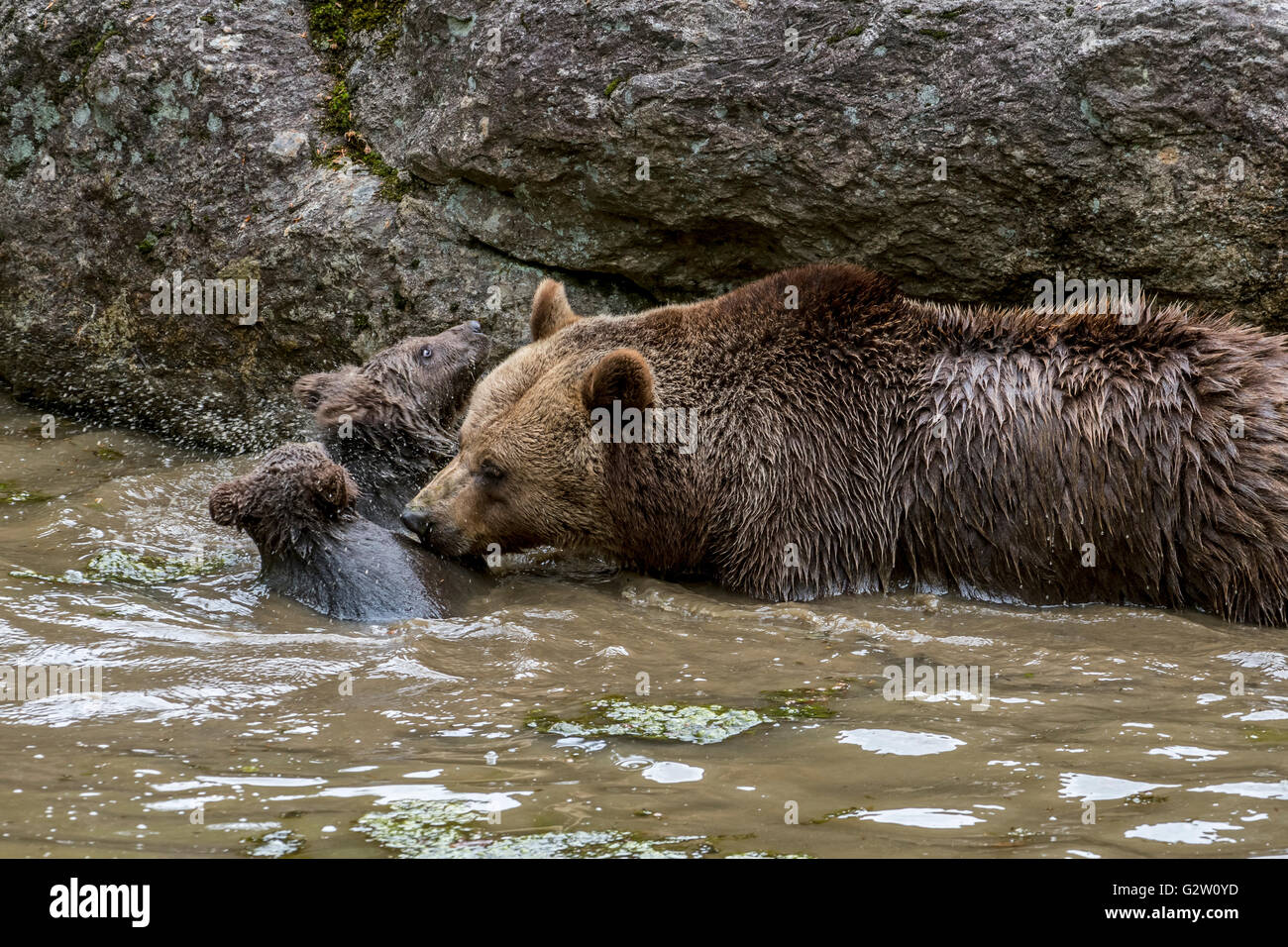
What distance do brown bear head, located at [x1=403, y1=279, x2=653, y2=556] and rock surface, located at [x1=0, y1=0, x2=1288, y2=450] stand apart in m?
1.68

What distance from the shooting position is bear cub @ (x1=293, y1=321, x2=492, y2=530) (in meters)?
7.45

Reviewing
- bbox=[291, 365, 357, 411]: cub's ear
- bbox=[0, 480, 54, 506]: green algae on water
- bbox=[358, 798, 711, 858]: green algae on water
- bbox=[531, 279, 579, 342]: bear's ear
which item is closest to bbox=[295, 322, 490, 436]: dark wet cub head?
bbox=[291, 365, 357, 411]: cub's ear

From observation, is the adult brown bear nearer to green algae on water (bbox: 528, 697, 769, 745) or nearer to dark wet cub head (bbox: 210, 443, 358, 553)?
dark wet cub head (bbox: 210, 443, 358, 553)

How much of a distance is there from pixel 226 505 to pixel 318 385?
4.74 feet

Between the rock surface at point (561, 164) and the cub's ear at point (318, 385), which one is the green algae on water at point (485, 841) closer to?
the cub's ear at point (318, 385)

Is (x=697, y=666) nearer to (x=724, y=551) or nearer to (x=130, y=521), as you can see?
(x=724, y=551)

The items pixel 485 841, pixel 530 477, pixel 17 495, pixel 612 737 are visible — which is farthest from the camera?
pixel 17 495

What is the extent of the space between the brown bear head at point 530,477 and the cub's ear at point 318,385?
3.25ft

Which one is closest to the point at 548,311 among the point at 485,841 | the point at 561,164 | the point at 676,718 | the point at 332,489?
the point at 561,164

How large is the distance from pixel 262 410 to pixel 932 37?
5061 millimetres

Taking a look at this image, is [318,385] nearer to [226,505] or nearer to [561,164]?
[226,505]

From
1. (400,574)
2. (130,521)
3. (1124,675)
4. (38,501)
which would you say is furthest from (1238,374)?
(38,501)

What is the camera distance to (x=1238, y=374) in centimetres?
630

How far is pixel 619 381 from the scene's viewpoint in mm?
6652
